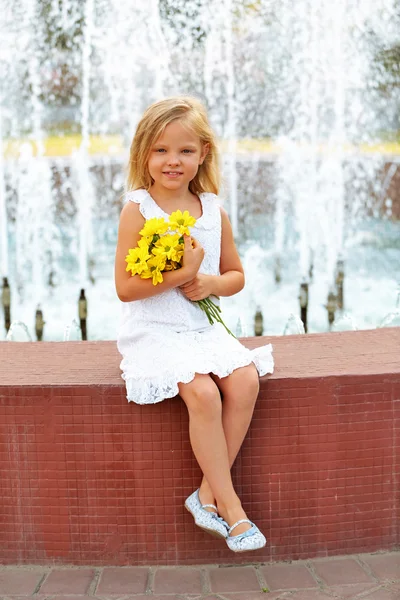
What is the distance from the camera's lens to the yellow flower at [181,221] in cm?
252

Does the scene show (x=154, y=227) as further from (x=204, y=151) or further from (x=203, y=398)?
(x=203, y=398)

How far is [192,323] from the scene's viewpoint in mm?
2684

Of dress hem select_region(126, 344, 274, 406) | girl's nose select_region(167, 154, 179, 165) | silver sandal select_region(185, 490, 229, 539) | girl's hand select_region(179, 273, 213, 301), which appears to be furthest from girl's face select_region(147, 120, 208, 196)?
silver sandal select_region(185, 490, 229, 539)

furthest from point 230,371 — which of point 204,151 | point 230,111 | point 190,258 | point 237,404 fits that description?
point 230,111

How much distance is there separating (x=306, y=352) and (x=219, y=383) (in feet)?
1.64

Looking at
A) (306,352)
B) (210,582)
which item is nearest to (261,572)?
(210,582)

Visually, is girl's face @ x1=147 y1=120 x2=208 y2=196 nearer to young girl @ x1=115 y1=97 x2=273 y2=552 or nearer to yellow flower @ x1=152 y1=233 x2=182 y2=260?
young girl @ x1=115 y1=97 x2=273 y2=552

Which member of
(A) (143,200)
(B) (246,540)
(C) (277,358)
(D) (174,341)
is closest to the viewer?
(B) (246,540)

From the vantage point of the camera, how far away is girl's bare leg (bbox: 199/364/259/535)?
2.53 m

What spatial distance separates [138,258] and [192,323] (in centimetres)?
29

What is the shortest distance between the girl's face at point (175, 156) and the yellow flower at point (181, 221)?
20cm

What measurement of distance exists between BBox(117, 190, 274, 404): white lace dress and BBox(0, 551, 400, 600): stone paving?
58 cm

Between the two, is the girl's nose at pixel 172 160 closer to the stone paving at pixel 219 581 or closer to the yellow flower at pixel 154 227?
the yellow flower at pixel 154 227

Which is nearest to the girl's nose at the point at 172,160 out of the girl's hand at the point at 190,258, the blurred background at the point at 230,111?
the girl's hand at the point at 190,258
